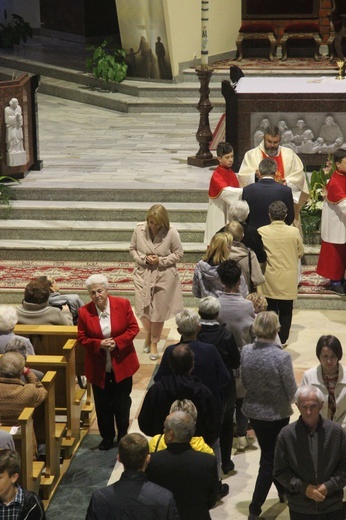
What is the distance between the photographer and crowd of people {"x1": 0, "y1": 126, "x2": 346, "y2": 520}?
5672 mm

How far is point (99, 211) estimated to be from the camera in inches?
494

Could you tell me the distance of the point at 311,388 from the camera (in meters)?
5.90

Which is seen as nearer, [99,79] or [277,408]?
[277,408]

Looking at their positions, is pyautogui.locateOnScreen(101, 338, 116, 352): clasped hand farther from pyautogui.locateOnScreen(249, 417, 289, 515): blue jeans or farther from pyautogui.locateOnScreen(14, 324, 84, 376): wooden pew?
pyautogui.locateOnScreen(249, 417, 289, 515): blue jeans

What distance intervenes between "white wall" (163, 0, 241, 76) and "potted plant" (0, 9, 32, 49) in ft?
15.0

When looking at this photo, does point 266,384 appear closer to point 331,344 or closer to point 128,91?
point 331,344

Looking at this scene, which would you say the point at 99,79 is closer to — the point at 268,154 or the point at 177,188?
the point at 177,188

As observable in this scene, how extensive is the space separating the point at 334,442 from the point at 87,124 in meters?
11.4

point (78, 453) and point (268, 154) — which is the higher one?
point (268, 154)

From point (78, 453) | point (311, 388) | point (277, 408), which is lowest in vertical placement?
point (78, 453)

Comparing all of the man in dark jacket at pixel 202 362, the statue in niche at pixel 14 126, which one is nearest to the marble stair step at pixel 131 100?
the statue in niche at pixel 14 126

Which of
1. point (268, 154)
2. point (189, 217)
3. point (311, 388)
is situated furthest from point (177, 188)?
point (311, 388)

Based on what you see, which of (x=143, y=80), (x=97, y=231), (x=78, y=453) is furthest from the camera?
(x=143, y=80)

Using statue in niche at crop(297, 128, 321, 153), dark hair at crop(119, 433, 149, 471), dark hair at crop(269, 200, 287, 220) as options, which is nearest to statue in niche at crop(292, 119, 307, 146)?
statue in niche at crop(297, 128, 321, 153)
